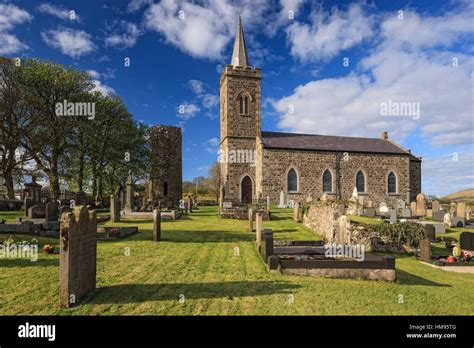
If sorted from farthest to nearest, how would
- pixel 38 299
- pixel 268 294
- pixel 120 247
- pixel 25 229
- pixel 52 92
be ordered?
1. pixel 52 92
2. pixel 25 229
3. pixel 120 247
4. pixel 268 294
5. pixel 38 299

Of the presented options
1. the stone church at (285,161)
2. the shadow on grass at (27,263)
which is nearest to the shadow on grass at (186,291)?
the shadow on grass at (27,263)

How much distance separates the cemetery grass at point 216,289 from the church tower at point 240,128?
71.3 ft

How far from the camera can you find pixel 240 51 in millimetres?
33406

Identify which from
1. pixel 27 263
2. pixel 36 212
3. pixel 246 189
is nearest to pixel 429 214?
pixel 246 189

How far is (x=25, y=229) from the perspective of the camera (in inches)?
433

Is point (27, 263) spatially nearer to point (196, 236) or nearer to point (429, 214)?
point (196, 236)

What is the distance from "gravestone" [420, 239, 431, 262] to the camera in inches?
392

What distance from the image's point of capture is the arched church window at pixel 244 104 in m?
31.8

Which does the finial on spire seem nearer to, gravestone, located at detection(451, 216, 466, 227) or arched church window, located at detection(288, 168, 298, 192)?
arched church window, located at detection(288, 168, 298, 192)

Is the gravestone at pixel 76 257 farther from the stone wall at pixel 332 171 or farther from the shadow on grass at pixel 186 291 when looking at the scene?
the stone wall at pixel 332 171

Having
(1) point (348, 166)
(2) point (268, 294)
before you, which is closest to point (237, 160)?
(1) point (348, 166)

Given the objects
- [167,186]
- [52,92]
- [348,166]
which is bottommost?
[167,186]
